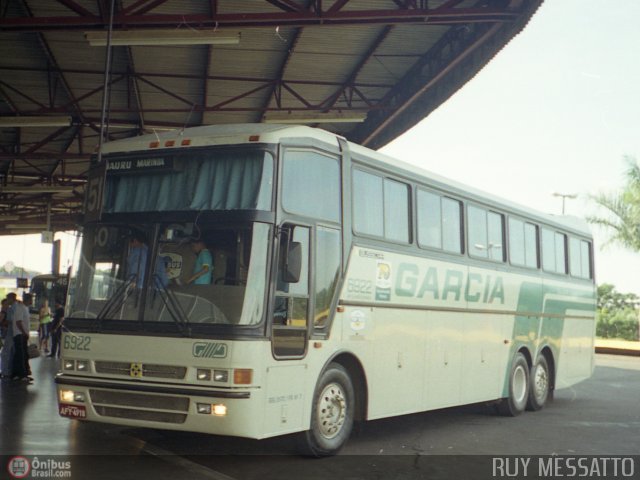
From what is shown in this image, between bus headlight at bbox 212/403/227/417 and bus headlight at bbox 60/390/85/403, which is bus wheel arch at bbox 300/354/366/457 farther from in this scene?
bus headlight at bbox 60/390/85/403

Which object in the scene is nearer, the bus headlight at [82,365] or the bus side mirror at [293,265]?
the bus side mirror at [293,265]

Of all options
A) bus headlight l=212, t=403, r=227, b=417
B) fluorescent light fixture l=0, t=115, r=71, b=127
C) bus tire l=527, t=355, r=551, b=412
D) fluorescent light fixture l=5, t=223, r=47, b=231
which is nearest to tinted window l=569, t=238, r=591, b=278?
bus tire l=527, t=355, r=551, b=412

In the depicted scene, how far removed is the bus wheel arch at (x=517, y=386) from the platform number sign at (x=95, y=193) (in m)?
7.61

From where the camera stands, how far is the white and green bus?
7.92 metres

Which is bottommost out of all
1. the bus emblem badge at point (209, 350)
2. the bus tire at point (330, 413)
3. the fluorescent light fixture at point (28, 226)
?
the bus tire at point (330, 413)

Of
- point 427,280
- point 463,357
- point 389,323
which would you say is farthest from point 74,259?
point 463,357

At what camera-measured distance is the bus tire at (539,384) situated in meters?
14.6

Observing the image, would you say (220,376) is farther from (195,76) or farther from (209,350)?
(195,76)

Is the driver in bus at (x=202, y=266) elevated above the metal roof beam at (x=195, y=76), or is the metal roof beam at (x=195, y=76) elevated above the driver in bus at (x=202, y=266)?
the metal roof beam at (x=195, y=76)

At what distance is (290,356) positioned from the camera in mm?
8328

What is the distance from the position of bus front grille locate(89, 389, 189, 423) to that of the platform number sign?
1.73 metres

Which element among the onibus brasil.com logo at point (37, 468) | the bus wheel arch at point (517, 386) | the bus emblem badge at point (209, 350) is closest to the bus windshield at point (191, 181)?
the bus emblem badge at point (209, 350)

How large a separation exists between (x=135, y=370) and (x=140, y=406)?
34cm

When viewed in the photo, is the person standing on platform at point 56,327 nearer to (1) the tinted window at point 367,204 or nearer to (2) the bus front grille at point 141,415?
(1) the tinted window at point 367,204
